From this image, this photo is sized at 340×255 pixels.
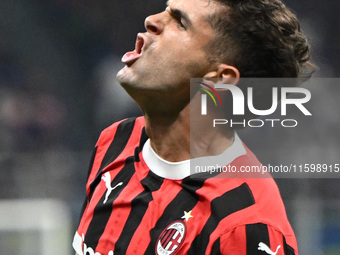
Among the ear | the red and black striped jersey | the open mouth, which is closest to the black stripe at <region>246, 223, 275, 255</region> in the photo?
the red and black striped jersey

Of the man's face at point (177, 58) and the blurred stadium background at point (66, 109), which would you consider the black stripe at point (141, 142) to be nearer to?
the man's face at point (177, 58)

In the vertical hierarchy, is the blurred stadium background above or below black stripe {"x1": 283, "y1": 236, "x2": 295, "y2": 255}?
below

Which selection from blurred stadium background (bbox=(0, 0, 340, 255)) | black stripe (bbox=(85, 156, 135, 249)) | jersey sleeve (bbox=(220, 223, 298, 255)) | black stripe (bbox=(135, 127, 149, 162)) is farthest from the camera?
blurred stadium background (bbox=(0, 0, 340, 255))

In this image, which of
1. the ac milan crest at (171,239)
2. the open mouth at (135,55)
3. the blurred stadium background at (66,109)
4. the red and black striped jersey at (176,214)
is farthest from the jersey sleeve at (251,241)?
the blurred stadium background at (66,109)

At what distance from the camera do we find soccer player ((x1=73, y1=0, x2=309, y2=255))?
1685mm

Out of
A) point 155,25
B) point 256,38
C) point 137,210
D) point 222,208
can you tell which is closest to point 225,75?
point 256,38

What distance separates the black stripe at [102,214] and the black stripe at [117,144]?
0.10 metres

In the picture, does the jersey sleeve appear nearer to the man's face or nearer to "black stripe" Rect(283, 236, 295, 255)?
"black stripe" Rect(283, 236, 295, 255)

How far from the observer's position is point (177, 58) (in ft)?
5.73

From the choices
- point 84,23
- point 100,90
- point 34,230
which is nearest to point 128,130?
point 34,230

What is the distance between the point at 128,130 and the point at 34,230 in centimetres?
182

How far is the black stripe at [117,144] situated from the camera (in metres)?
2.06

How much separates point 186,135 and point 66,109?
8.63ft

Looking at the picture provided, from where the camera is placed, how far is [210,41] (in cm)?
175
